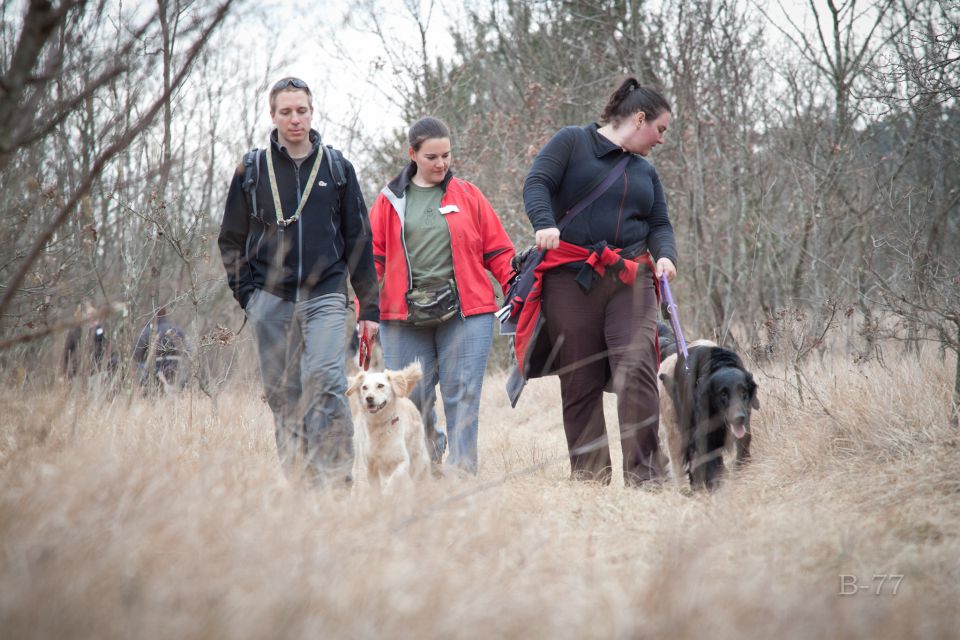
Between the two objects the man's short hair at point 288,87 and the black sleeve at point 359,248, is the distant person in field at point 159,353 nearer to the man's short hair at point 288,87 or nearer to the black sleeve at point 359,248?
the black sleeve at point 359,248

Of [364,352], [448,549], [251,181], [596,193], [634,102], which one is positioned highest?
[634,102]

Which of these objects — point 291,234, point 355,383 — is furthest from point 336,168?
point 355,383

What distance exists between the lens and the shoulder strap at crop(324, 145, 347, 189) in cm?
453

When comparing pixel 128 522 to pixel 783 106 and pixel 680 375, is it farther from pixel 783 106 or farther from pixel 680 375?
pixel 783 106

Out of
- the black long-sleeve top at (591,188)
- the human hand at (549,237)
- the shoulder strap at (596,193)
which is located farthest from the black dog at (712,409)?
the human hand at (549,237)

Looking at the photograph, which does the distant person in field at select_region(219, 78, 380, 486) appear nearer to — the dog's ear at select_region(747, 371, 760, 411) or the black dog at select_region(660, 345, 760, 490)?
the black dog at select_region(660, 345, 760, 490)

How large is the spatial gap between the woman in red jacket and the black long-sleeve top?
27.3 inches

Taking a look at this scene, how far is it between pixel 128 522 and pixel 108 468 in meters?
0.41

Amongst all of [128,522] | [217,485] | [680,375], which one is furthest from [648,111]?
[128,522]

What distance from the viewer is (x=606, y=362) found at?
4.92m

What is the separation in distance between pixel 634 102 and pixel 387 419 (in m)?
2.42

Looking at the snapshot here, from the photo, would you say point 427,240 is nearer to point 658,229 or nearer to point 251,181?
point 251,181

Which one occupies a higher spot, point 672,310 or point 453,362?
point 672,310

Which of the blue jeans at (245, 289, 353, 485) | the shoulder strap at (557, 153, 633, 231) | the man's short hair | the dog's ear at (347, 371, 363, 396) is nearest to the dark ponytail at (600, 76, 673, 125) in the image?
the shoulder strap at (557, 153, 633, 231)
